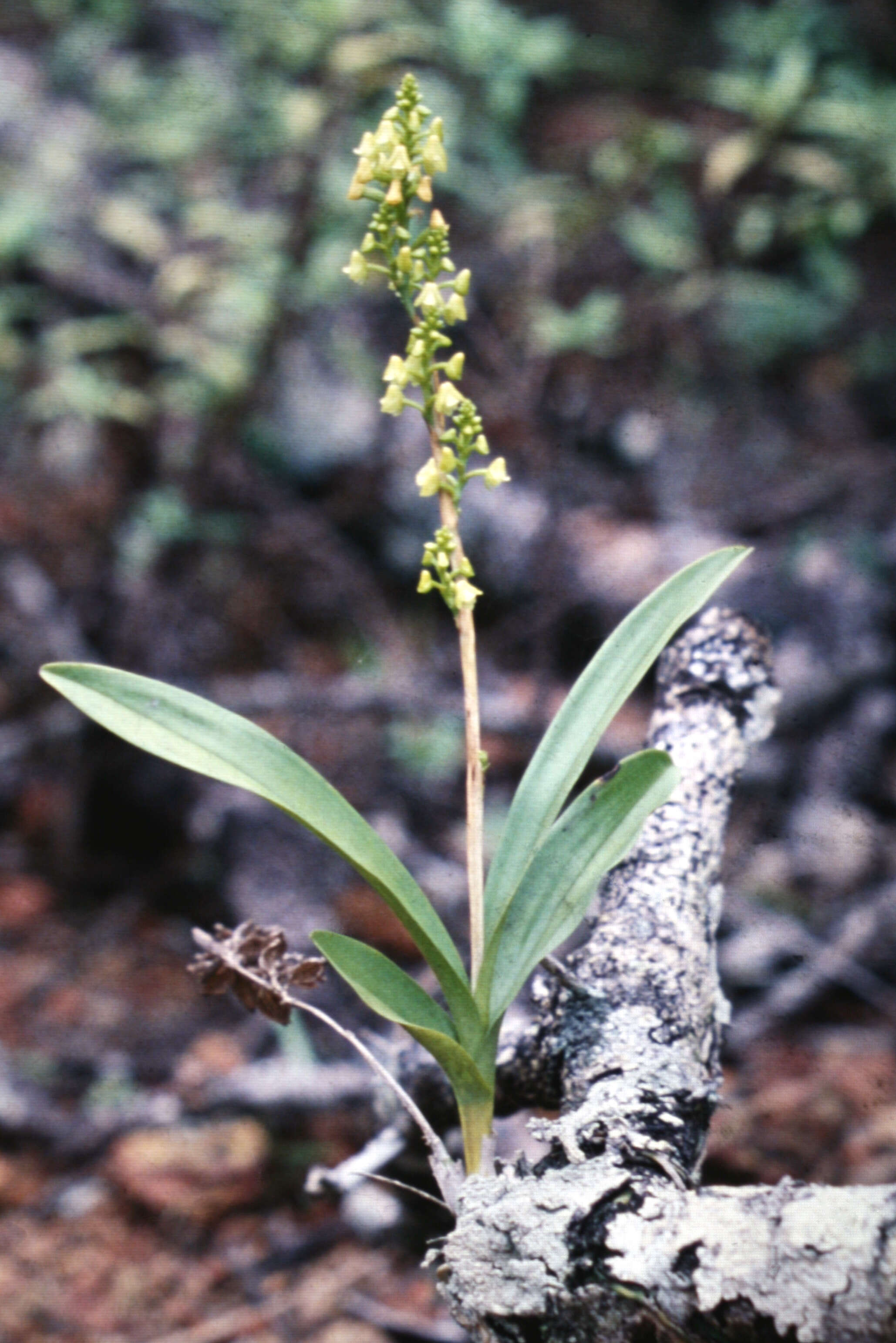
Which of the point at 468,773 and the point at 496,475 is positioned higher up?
the point at 496,475

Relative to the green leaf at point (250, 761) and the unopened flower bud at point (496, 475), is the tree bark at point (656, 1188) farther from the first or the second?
the unopened flower bud at point (496, 475)

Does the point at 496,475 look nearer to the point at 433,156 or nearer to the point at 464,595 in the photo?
the point at 464,595

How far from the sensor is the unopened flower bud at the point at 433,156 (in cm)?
84

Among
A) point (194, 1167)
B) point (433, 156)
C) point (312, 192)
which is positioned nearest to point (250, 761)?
point (433, 156)

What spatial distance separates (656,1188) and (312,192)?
2345 millimetres

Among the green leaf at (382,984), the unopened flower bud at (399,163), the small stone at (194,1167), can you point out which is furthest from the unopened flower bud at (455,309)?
the small stone at (194,1167)

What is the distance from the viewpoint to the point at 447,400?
840 mm

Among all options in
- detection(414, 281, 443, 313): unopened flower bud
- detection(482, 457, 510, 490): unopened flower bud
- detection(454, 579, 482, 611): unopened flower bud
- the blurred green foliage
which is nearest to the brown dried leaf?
detection(454, 579, 482, 611): unopened flower bud

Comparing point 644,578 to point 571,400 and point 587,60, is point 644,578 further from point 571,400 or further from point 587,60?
point 587,60


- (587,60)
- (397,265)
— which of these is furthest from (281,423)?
(397,265)

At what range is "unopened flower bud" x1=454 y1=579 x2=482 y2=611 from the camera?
842 mm

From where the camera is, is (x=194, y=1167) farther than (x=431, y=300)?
Yes

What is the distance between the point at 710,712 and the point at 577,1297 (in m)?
0.65

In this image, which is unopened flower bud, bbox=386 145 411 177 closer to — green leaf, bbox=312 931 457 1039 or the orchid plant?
the orchid plant
